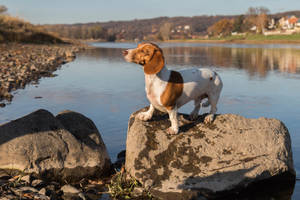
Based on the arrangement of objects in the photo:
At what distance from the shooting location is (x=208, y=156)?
5.62 meters

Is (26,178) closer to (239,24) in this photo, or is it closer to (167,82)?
(167,82)

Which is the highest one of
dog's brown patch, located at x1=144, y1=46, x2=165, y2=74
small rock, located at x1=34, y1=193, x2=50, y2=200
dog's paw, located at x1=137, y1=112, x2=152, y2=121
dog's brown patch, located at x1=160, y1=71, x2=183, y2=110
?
dog's brown patch, located at x1=144, y1=46, x2=165, y2=74

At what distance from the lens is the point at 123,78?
19.3 m

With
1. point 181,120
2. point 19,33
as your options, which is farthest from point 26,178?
point 19,33

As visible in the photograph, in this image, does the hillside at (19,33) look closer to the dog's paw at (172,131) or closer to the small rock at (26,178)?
the small rock at (26,178)

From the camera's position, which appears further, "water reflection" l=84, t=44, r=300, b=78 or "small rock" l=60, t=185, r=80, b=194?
"water reflection" l=84, t=44, r=300, b=78

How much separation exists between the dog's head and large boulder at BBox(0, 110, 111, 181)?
181cm

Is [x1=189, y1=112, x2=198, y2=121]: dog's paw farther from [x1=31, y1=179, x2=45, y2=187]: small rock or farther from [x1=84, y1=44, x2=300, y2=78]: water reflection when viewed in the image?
[x1=84, y1=44, x2=300, y2=78]: water reflection

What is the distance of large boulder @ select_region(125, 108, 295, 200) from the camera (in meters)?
5.20

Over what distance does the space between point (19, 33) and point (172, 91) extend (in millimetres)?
41225

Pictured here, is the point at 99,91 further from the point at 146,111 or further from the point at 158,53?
the point at 158,53

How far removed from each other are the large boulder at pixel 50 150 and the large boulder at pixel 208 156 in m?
0.69

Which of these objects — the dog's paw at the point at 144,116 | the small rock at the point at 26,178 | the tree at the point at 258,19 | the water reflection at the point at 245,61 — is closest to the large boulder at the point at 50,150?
the small rock at the point at 26,178

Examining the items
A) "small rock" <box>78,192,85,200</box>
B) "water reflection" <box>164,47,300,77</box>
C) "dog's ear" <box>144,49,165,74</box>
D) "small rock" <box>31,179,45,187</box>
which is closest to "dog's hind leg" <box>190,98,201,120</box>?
"dog's ear" <box>144,49,165,74</box>
